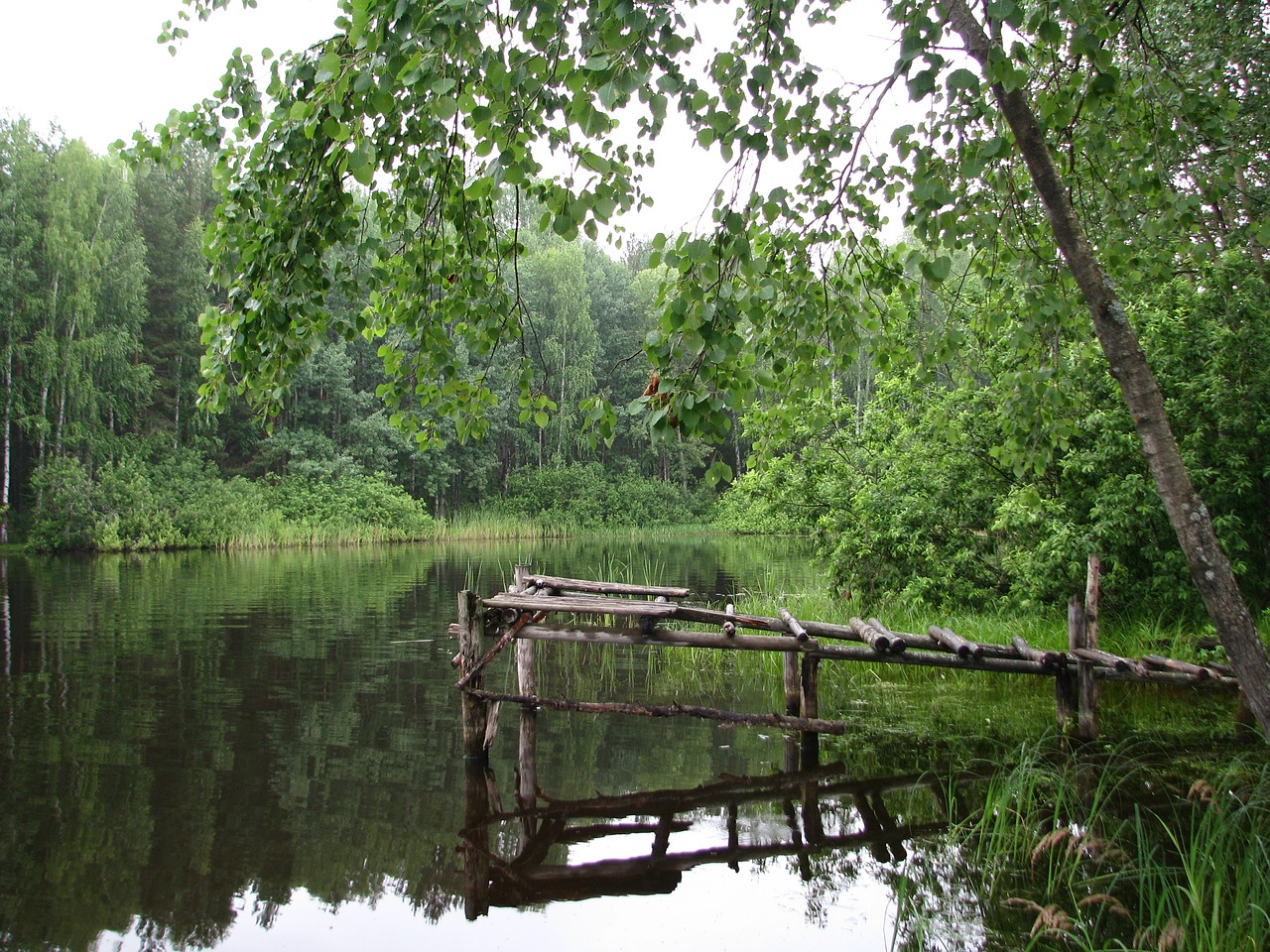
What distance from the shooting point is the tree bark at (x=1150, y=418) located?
3.46 m

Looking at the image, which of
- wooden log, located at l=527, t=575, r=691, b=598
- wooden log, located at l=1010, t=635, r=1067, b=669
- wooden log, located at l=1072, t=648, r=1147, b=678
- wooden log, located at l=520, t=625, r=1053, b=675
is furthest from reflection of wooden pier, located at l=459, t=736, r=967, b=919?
wooden log, located at l=527, t=575, r=691, b=598

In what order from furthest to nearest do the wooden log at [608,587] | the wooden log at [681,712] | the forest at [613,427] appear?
the wooden log at [608,587]
the wooden log at [681,712]
the forest at [613,427]

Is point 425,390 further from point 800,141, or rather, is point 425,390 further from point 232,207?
point 800,141

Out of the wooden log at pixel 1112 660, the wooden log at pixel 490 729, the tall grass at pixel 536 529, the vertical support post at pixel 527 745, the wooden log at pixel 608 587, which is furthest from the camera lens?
the tall grass at pixel 536 529

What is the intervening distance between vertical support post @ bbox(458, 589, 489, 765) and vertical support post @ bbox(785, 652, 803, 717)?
119 inches

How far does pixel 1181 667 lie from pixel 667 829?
472 cm

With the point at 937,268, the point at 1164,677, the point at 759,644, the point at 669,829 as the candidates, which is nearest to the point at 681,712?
the point at 759,644

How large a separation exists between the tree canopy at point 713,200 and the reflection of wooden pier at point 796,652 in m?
2.94

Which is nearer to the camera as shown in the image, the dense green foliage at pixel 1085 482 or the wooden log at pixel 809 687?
the wooden log at pixel 809 687

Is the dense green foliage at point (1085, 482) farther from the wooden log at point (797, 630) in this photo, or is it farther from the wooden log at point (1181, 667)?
the wooden log at point (1181, 667)

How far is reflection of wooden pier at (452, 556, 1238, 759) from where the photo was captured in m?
7.56

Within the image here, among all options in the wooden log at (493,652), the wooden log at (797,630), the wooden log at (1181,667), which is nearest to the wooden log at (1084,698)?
Answer: the wooden log at (1181,667)

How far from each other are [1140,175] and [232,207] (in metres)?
4.45

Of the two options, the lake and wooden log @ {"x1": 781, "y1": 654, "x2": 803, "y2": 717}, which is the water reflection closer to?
the lake
